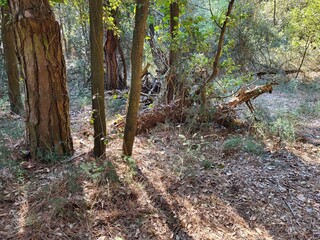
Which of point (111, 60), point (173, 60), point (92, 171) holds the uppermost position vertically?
point (111, 60)

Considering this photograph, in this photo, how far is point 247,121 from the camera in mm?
4832

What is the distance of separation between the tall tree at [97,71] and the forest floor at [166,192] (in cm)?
18

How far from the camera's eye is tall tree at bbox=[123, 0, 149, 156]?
2.45m

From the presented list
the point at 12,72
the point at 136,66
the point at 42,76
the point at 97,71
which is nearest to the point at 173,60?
the point at 136,66

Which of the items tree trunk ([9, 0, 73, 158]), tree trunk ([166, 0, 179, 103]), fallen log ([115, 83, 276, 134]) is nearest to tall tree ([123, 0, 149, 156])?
tree trunk ([9, 0, 73, 158])

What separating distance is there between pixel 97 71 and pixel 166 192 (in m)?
1.47

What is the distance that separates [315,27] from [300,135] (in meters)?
6.53

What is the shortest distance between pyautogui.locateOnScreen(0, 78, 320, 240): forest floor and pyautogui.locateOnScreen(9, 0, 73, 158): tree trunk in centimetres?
27

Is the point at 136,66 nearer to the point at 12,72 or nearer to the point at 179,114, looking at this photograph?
the point at 179,114

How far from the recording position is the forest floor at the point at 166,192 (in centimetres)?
219

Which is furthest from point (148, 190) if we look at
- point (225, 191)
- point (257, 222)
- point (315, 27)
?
point (315, 27)

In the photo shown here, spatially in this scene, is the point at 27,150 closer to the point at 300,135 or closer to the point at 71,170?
the point at 71,170

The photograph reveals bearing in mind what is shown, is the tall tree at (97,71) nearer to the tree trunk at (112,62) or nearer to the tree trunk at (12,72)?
the tree trunk at (12,72)

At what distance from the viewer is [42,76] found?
2.89 m
